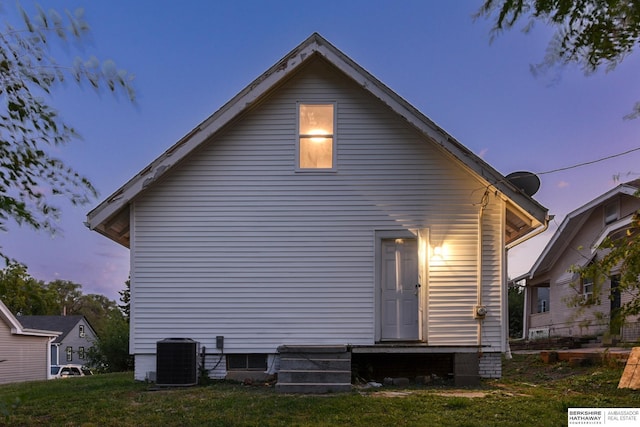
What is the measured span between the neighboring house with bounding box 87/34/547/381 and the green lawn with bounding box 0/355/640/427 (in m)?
1.19

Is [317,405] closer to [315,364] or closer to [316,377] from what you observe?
[316,377]

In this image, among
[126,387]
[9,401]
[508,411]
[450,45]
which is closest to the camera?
[9,401]

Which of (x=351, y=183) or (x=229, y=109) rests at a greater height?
(x=229, y=109)

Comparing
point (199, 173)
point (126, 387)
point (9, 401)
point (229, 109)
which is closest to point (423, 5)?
point (229, 109)

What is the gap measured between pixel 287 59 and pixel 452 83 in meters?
4.82

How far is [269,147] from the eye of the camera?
32.5 feet

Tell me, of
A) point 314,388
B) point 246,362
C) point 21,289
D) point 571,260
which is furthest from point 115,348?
point 21,289

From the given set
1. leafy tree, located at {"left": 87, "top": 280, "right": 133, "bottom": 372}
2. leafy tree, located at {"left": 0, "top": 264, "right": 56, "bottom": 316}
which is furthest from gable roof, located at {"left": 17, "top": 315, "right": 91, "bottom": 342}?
leafy tree, located at {"left": 0, "top": 264, "right": 56, "bottom": 316}

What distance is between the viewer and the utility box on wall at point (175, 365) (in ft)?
29.3

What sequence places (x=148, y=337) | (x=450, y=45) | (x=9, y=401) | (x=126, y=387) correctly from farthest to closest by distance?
(x=450, y=45) → (x=148, y=337) → (x=126, y=387) → (x=9, y=401)

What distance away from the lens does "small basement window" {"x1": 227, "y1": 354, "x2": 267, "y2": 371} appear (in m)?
9.66

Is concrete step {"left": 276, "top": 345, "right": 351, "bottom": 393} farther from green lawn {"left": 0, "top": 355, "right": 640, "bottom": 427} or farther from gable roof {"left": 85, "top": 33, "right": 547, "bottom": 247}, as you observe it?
gable roof {"left": 85, "top": 33, "right": 547, "bottom": 247}

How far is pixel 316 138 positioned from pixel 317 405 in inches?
197

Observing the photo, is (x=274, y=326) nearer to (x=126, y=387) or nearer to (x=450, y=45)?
(x=126, y=387)
